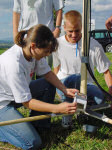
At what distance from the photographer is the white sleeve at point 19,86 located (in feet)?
5.11

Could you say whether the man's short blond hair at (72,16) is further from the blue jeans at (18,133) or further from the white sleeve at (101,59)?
the blue jeans at (18,133)

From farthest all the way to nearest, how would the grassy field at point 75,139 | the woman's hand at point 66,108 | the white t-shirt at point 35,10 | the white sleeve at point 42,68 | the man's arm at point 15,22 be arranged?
the man's arm at point 15,22
the white t-shirt at point 35,10
the white sleeve at point 42,68
the grassy field at point 75,139
the woman's hand at point 66,108

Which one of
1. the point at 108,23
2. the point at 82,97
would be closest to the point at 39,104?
the point at 82,97

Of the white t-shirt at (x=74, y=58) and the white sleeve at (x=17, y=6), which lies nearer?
the white t-shirt at (x=74, y=58)

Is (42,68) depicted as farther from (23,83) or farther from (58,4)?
(58,4)

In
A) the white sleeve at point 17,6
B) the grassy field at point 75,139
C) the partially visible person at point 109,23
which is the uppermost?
the white sleeve at point 17,6

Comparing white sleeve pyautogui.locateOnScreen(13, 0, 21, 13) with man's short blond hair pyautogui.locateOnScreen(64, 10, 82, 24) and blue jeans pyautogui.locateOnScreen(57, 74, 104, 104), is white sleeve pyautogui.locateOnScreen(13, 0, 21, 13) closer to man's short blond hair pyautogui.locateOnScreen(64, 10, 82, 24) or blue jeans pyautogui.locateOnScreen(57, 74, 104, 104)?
man's short blond hair pyautogui.locateOnScreen(64, 10, 82, 24)

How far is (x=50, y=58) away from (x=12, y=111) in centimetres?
106

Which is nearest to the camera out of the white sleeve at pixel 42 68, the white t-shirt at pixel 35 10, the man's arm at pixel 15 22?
the white sleeve at pixel 42 68

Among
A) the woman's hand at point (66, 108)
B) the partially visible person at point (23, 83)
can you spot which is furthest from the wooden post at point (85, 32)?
the woman's hand at point (66, 108)

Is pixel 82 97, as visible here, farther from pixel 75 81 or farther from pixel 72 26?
pixel 72 26

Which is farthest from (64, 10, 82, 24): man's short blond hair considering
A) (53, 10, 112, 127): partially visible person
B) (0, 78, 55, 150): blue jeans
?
(0, 78, 55, 150): blue jeans

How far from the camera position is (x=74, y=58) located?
2.15 m

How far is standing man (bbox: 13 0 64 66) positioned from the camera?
2287 mm
